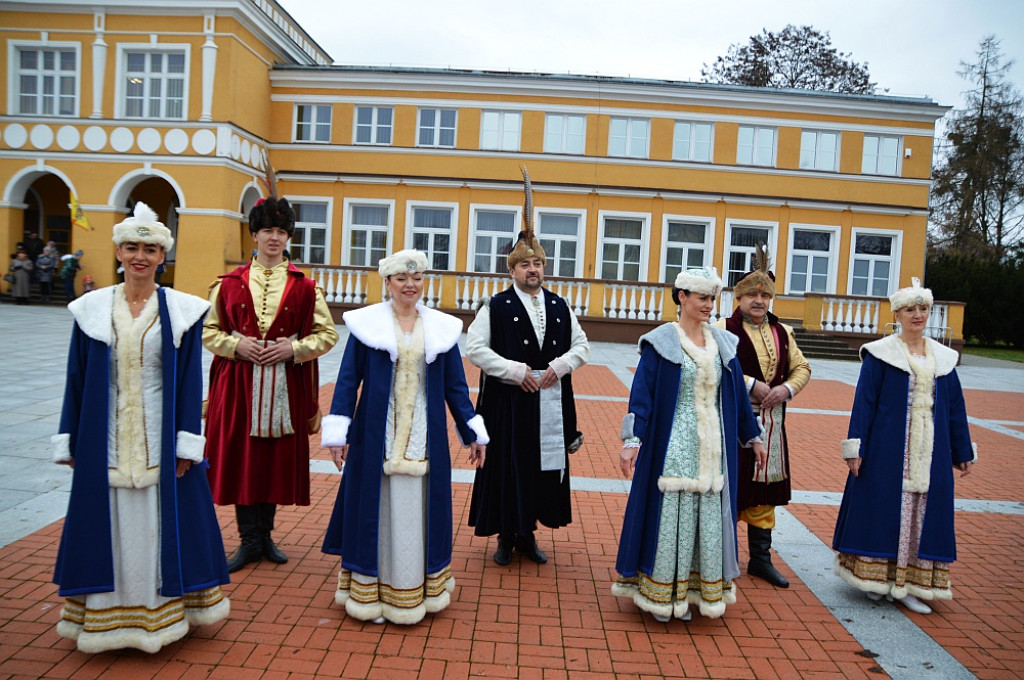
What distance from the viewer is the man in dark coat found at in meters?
4.50

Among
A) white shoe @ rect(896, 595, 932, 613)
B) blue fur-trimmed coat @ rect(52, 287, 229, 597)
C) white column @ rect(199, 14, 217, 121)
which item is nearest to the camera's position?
blue fur-trimmed coat @ rect(52, 287, 229, 597)

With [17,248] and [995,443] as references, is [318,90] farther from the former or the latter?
[995,443]

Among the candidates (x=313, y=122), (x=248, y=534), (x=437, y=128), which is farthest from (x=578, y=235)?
(x=248, y=534)

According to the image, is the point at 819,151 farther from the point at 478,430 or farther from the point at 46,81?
the point at 46,81

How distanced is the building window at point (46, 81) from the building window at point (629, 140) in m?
16.1

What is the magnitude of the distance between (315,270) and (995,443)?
16404 millimetres

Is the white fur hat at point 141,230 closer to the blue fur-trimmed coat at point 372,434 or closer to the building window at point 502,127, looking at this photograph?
the blue fur-trimmed coat at point 372,434

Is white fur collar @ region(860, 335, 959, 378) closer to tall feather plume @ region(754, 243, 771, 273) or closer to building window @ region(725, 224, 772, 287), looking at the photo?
tall feather plume @ region(754, 243, 771, 273)

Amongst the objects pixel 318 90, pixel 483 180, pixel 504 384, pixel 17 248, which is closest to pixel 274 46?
pixel 318 90

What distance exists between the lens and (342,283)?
20.3 m

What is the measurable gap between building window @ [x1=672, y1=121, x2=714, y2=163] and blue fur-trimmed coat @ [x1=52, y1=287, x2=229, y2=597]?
21409 mm

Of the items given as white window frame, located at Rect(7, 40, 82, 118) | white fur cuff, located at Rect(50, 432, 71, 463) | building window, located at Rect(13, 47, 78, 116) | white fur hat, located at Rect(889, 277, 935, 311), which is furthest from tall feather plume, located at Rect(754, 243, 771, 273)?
building window, located at Rect(13, 47, 78, 116)

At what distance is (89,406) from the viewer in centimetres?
314

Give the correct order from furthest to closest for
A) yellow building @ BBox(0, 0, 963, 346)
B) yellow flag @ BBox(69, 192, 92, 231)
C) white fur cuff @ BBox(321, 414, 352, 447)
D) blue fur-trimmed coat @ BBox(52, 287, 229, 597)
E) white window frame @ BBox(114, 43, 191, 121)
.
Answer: yellow building @ BBox(0, 0, 963, 346) < white window frame @ BBox(114, 43, 191, 121) < yellow flag @ BBox(69, 192, 92, 231) < white fur cuff @ BBox(321, 414, 352, 447) < blue fur-trimmed coat @ BBox(52, 287, 229, 597)
